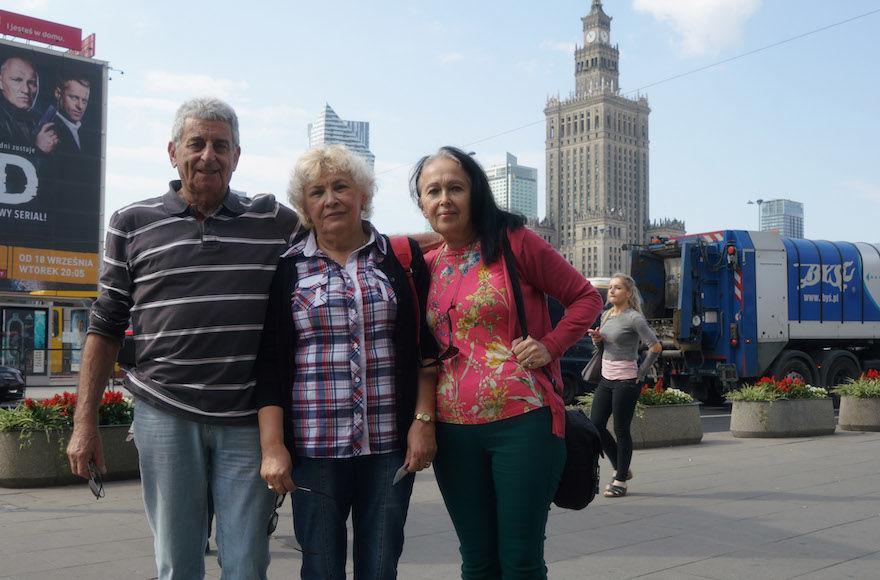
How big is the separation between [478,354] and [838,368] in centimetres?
1497

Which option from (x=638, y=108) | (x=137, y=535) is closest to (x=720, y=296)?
(x=137, y=535)

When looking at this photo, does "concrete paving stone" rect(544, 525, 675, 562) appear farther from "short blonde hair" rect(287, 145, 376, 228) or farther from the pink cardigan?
"short blonde hair" rect(287, 145, 376, 228)

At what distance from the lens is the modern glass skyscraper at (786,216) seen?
13111 cm

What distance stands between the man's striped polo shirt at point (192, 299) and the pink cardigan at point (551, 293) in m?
0.83

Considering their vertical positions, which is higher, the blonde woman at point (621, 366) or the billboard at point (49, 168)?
the billboard at point (49, 168)

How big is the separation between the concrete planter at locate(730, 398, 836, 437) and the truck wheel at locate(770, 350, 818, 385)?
13.0 ft

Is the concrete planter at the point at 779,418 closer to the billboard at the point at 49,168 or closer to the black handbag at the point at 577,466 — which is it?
the black handbag at the point at 577,466

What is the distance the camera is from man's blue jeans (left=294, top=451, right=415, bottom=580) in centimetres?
287

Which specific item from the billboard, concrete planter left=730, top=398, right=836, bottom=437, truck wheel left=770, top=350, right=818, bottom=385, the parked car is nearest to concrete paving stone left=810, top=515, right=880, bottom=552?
concrete planter left=730, top=398, right=836, bottom=437

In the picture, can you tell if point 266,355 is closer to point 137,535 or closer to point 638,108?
point 137,535

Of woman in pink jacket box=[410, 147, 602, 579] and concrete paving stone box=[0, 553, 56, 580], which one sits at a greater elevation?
woman in pink jacket box=[410, 147, 602, 579]

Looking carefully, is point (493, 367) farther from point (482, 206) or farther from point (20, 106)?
point (20, 106)

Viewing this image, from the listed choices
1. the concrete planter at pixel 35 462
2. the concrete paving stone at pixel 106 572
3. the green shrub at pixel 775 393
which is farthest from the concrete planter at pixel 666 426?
the concrete paving stone at pixel 106 572

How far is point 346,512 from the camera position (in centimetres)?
295
